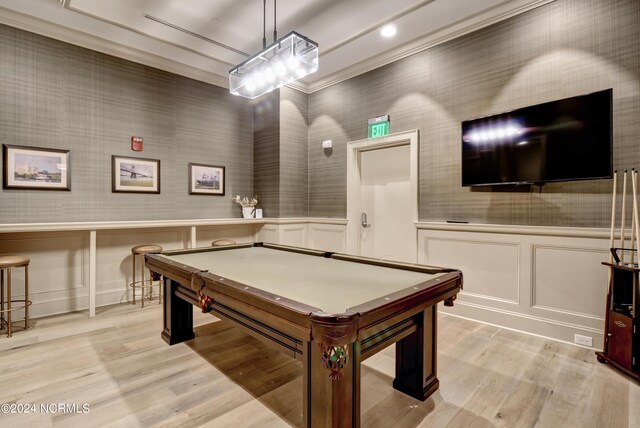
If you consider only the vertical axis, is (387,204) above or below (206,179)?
below

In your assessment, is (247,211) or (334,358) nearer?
(334,358)

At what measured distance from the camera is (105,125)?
154 inches

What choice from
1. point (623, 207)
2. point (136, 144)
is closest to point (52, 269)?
point (136, 144)

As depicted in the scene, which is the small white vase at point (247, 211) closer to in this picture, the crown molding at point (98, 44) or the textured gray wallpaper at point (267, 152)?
the textured gray wallpaper at point (267, 152)

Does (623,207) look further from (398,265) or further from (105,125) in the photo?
(105,125)

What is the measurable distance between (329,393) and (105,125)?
417 cm

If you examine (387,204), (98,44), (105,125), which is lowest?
(387,204)

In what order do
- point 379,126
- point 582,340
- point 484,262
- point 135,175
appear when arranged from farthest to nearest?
point 379,126 → point 135,175 → point 484,262 → point 582,340

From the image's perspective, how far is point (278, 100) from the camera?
194 inches

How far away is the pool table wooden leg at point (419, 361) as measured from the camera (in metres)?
1.97

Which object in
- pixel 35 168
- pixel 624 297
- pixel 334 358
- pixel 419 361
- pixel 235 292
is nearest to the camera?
pixel 334 358

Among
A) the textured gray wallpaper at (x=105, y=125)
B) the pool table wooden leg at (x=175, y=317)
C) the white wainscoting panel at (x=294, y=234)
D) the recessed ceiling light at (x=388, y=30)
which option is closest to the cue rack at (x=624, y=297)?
the recessed ceiling light at (x=388, y=30)

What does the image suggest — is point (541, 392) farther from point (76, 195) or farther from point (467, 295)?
point (76, 195)

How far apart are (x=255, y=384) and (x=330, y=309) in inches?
47.3
